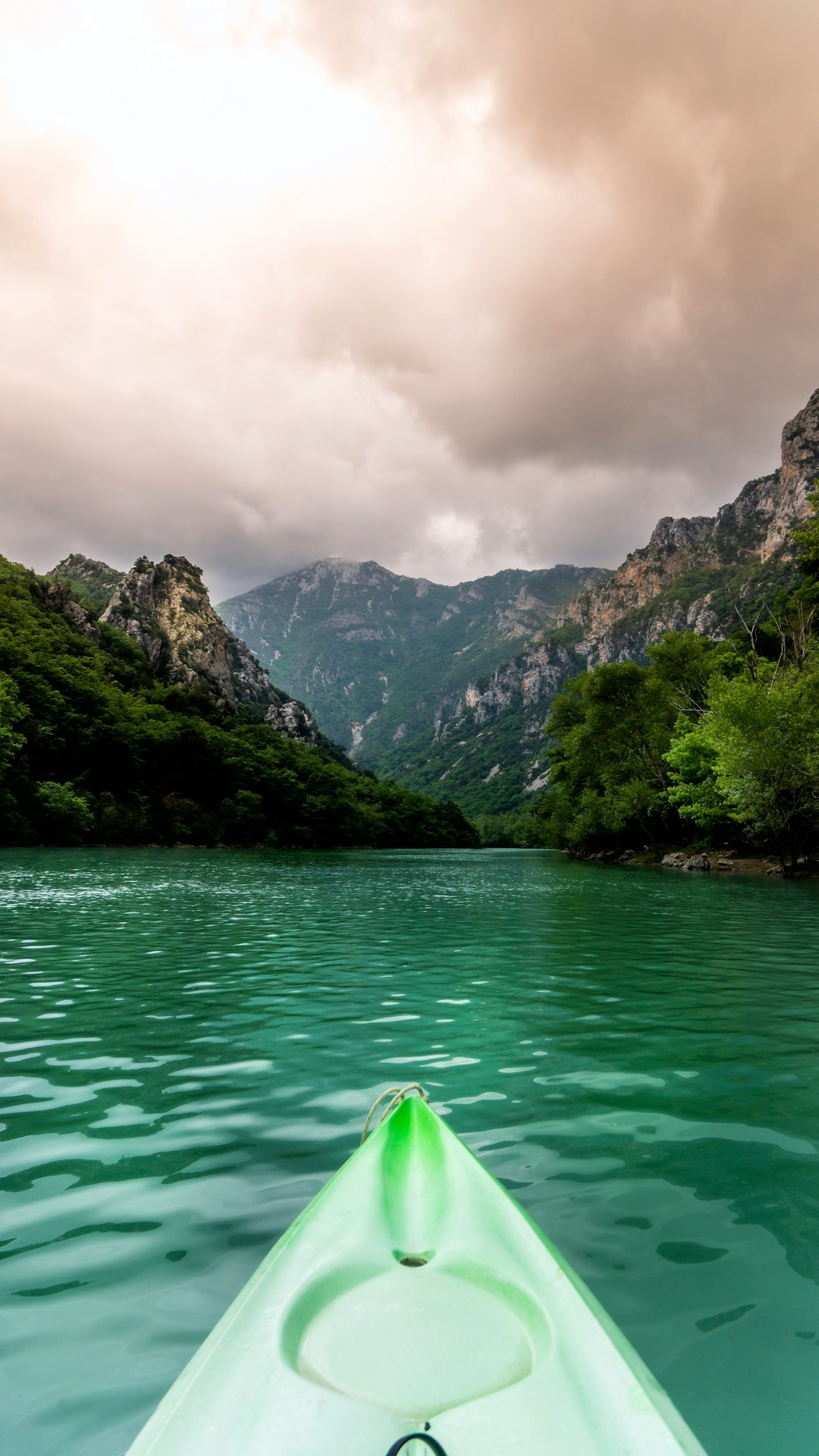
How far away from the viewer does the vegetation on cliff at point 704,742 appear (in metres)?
30.6

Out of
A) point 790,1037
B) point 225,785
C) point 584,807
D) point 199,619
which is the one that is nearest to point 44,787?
point 225,785

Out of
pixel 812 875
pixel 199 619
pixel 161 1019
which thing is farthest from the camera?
pixel 199 619

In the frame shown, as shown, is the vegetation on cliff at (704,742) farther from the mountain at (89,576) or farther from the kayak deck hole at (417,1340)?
the mountain at (89,576)

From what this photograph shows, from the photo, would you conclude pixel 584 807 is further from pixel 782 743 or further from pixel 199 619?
pixel 199 619

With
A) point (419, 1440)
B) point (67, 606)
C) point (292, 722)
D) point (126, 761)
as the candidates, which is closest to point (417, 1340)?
point (419, 1440)

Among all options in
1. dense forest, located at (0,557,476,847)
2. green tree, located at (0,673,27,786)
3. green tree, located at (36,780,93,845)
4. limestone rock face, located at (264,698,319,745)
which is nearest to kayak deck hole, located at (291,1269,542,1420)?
green tree, located at (0,673,27,786)

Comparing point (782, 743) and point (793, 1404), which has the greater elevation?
point (782, 743)

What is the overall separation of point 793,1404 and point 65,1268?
3253 mm

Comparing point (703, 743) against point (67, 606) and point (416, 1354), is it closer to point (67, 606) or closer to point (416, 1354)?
point (416, 1354)

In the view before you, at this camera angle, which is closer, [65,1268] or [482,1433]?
[482,1433]

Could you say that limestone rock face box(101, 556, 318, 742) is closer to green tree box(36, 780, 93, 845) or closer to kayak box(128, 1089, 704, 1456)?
green tree box(36, 780, 93, 845)

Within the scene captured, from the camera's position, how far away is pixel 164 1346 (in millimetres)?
2928

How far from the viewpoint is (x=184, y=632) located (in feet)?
438

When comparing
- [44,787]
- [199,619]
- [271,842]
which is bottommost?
[271,842]
